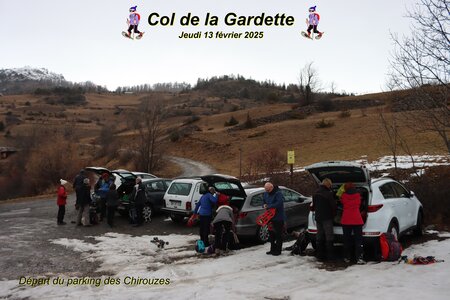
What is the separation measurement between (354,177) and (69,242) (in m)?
8.15

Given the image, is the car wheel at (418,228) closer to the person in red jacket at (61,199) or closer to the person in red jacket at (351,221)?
the person in red jacket at (351,221)

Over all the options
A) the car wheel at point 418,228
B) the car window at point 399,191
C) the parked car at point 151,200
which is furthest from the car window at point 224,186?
the car wheel at point 418,228

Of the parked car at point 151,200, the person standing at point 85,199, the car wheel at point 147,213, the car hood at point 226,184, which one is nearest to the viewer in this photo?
the car hood at point 226,184

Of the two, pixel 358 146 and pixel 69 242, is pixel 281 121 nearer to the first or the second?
pixel 358 146

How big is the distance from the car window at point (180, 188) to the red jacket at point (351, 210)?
6909 mm

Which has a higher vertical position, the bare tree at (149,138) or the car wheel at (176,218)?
the bare tree at (149,138)

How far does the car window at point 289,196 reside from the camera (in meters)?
12.8

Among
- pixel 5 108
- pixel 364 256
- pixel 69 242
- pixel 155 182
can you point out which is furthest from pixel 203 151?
pixel 5 108

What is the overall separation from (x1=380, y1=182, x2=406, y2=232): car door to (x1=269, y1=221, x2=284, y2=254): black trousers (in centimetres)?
240

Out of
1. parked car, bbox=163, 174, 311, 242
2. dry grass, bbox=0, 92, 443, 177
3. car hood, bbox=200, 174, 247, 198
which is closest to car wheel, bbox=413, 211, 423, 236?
parked car, bbox=163, 174, 311, 242

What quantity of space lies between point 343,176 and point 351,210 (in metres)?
1.26

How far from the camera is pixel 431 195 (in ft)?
42.0

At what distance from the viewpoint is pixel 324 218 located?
888 cm

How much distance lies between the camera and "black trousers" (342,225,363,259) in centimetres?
853
